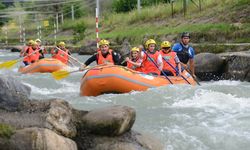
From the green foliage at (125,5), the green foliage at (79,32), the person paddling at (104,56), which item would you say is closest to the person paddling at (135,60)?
the person paddling at (104,56)

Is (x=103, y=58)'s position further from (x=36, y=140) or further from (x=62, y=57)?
(x=36, y=140)

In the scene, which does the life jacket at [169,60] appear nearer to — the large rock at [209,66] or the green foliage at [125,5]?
the large rock at [209,66]

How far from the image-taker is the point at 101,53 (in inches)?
421

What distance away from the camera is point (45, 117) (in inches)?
190

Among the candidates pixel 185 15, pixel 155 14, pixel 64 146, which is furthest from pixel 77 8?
pixel 64 146

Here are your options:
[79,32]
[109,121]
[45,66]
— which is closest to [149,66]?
[45,66]

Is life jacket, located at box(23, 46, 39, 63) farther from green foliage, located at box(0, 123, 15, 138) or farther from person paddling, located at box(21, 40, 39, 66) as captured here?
green foliage, located at box(0, 123, 15, 138)

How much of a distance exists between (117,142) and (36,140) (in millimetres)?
956

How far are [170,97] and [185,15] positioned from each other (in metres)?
13.3

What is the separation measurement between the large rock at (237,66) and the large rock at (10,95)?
7861mm

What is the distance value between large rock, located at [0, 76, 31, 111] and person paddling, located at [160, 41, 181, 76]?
18.2 ft

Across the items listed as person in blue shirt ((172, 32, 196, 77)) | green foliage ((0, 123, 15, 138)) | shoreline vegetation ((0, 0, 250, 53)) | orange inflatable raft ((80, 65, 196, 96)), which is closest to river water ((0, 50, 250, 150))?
orange inflatable raft ((80, 65, 196, 96))

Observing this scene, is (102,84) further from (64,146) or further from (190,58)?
(64,146)

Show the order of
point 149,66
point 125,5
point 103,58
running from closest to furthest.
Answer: point 149,66, point 103,58, point 125,5
